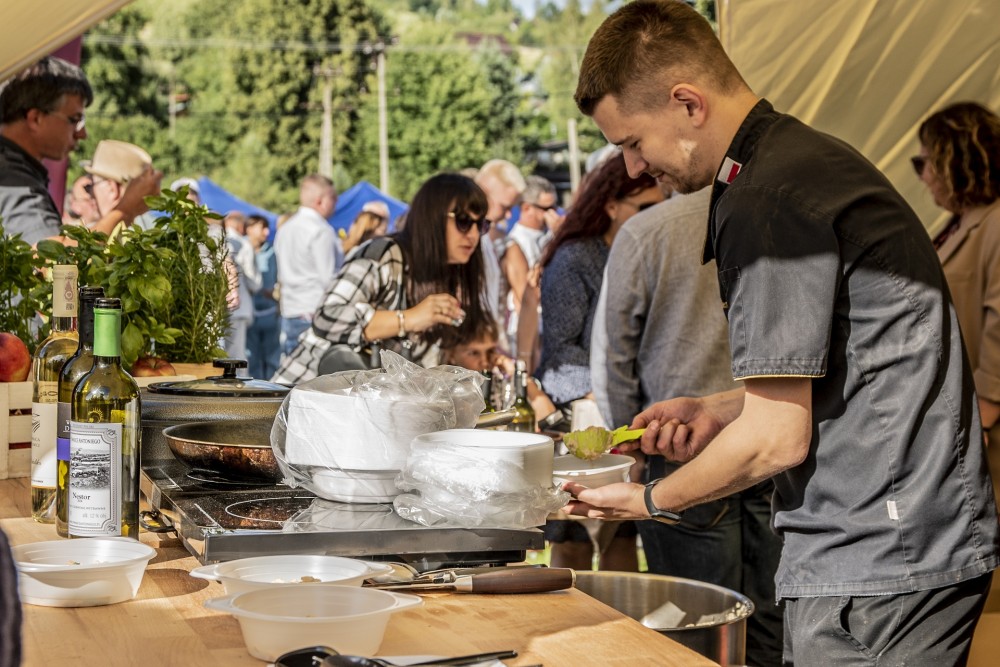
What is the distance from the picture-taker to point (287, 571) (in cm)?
141

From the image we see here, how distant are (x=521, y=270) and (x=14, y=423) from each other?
5546 mm

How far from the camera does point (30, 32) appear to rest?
118 inches

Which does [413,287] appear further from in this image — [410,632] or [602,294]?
[410,632]

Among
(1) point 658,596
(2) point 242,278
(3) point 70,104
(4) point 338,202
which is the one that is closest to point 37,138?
(3) point 70,104

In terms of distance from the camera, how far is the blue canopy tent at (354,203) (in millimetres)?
13305

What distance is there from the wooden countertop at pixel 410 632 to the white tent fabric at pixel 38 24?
1.85 metres

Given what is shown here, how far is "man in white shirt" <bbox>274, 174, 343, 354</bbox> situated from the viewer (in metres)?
9.28

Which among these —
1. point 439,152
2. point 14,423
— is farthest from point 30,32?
point 439,152

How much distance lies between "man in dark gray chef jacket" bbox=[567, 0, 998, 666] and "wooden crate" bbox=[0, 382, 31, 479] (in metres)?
1.20

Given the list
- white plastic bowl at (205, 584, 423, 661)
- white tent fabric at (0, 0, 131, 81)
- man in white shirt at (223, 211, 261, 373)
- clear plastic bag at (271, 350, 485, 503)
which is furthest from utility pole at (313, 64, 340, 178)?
white plastic bowl at (205, 584, 423, 661)

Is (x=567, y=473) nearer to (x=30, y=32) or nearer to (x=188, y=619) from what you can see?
(x=188, y=619)

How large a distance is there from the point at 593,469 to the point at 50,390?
3.27 ft

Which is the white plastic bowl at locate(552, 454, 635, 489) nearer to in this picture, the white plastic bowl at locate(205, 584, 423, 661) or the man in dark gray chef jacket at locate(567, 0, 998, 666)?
the man in dark gray chef jacket at locate(567, 0, 998, 666)

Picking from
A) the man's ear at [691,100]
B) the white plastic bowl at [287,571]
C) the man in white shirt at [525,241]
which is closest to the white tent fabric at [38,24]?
the man's ear at [691,100]
